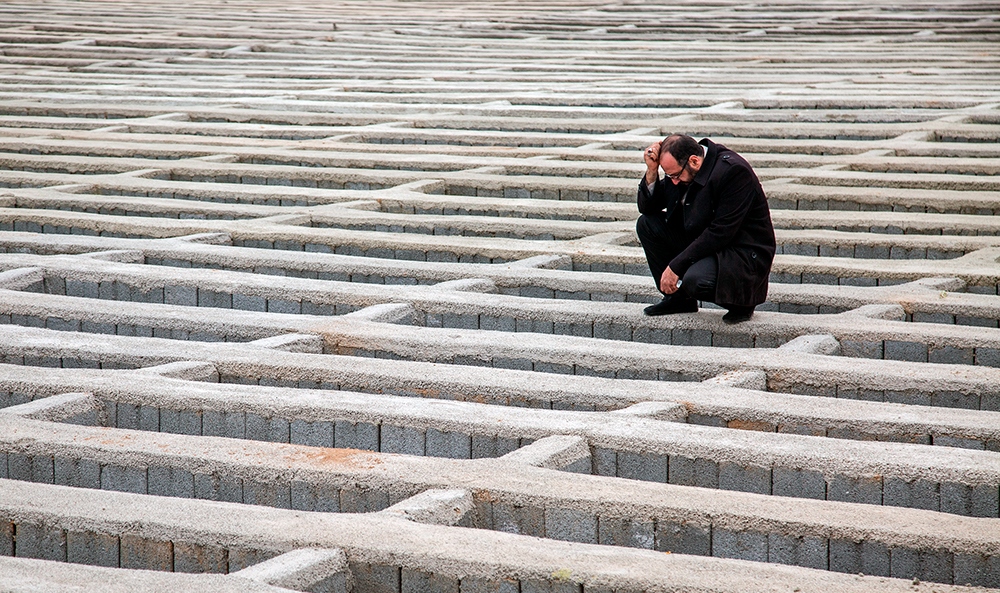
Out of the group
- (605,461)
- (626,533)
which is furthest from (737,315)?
(626,533)

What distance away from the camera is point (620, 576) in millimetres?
2754

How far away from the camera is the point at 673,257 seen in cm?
510

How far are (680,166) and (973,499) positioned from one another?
191 cm

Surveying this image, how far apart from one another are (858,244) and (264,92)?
273 inches

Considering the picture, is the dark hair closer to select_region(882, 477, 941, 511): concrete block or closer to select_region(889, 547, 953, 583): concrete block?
select_region(882, 477, 941, 511): concrete block

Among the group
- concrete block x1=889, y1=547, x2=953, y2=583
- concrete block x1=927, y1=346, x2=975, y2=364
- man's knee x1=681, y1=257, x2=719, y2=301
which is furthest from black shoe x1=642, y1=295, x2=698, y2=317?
concrete block x1=889, y1=547, x2=953, y2=583

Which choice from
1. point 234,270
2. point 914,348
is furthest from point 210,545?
point 234,270

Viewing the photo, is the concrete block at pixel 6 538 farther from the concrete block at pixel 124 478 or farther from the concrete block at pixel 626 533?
the concrete block at pixel 626 533

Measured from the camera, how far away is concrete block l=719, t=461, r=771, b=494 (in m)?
3.43

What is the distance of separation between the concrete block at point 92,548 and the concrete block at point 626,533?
44.6 inches

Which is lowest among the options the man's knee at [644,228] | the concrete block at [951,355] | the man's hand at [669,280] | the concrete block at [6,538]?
the concrete block at [6,538]

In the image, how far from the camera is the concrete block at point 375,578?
2885 millimetres

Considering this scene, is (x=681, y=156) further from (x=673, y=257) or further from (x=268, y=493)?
(x=268, y=493)

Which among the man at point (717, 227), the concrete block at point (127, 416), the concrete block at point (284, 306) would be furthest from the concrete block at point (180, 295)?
the man at point (717, 227)
